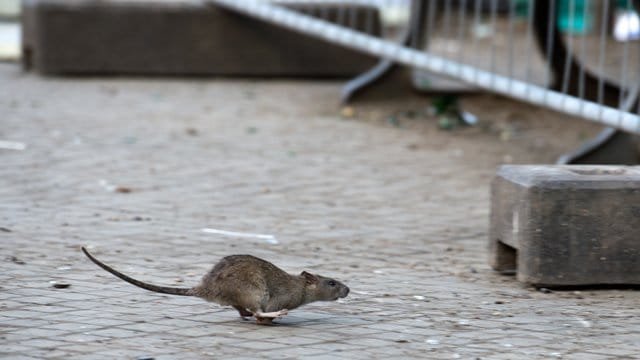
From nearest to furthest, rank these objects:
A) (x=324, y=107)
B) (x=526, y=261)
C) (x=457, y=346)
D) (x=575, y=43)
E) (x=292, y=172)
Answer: (x=457, y=346) → (x=526, y=261) → (x=292, y=172) → (x=324, y=107) → (x=575, y=43)

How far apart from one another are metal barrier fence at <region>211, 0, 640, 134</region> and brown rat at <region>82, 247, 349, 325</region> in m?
3.57

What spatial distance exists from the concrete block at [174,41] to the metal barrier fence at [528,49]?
258 mm

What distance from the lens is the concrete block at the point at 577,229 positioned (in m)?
6.00

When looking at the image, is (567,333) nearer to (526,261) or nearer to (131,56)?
(526,261)

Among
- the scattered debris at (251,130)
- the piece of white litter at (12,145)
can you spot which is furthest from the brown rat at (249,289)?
the scattered debris at (251,130)

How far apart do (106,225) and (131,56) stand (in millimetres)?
6589

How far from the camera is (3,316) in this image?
536 cm

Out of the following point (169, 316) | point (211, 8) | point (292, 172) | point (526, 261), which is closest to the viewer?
point (169, 316)

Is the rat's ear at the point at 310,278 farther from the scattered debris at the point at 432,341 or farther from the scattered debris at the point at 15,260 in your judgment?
the scattered debris at the point at 15,260

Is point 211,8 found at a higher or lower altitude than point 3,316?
higher

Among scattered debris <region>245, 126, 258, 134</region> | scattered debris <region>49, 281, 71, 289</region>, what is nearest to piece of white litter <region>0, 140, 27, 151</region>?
scattered debris <region>245, 126, 258, 134</region>

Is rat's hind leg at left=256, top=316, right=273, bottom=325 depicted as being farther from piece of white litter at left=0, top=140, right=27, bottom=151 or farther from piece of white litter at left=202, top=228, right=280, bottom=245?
piece of white litter at left=0, top=140, right=27, bottom=151

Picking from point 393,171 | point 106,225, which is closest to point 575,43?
point 393,171

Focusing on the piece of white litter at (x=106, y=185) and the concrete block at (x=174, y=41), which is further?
the concrete block at (x=174, y=41)
